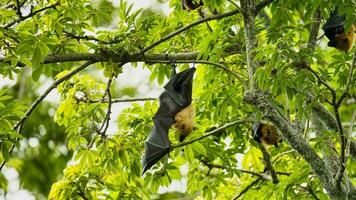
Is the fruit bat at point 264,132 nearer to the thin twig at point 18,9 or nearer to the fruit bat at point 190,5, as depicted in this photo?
the fruit bat at point 190,5

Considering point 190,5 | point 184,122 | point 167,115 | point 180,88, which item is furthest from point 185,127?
point 190,5

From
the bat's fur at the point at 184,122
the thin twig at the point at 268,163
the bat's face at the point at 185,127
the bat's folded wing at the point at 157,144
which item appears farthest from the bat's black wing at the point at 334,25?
the thin twig at the point at 268,163

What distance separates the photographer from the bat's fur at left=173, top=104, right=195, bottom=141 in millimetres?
6902

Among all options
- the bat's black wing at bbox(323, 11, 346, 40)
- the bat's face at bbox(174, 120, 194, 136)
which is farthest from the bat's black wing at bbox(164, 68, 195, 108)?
the bat's black wing at bbox(323, 11, 346, 40)

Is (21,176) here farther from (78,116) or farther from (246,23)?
(246,23)

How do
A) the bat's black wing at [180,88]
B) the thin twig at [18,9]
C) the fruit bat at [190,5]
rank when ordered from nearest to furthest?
the thin twig at [18,9], the bat's black wing at [180,88], the fruit bat at [190,5]

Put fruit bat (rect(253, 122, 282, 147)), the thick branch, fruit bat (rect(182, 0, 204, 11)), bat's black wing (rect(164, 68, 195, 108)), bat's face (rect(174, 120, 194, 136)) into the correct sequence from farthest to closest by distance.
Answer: fruit bat (rect(253, 122, 282, 147)), fruit bat (rect(182, 0, 204, 11)), bat's black wing (rect(164, 68, 195, 108)), bat's face (rect(174, 120, 194, 136)), the thick branch

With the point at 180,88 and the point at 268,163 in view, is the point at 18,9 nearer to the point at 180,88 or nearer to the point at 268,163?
the point at 180,88

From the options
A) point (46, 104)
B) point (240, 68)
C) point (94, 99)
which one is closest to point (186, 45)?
point (240, 68)

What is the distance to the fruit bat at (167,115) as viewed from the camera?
6.94m

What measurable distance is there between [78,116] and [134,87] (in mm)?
11482

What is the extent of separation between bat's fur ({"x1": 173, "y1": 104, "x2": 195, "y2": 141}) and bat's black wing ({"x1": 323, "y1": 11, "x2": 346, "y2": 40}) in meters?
1.70

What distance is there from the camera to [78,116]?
778 cm

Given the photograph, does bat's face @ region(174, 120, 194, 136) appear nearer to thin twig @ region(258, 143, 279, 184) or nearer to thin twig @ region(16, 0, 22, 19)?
thin twig @ region(16, 0, 22, 19)
